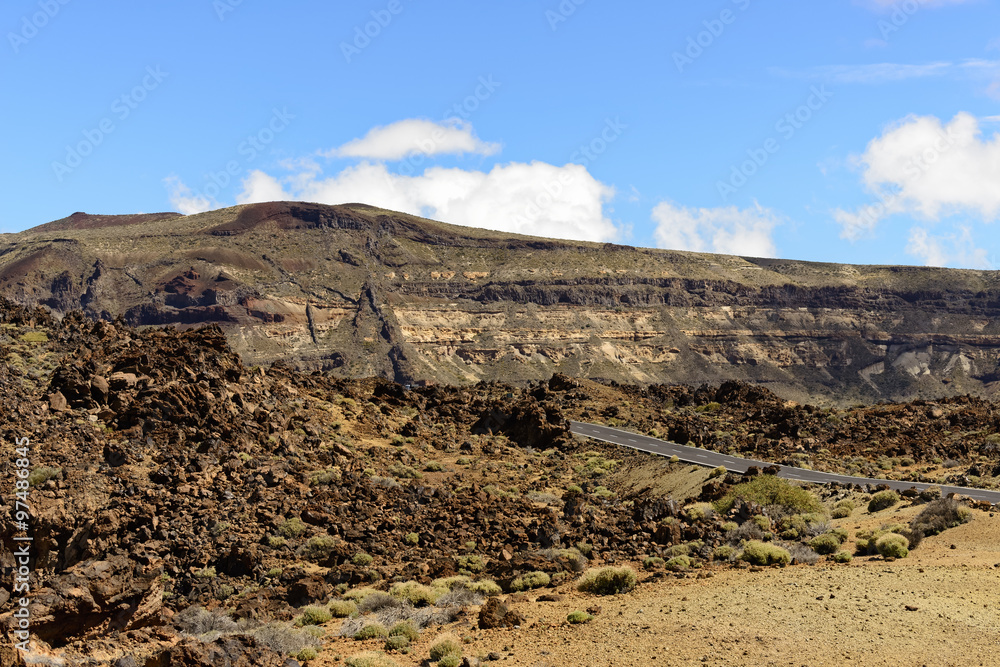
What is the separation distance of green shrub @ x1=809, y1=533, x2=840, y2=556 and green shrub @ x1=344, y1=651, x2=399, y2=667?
12.3 metres

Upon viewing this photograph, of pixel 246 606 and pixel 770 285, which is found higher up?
pixel 770 285

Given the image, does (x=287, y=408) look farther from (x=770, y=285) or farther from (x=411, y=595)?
(x=770, y=285)

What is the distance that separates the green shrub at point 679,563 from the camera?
23.1 metres

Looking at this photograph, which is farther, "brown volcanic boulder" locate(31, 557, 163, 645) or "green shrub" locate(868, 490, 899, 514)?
"green shrub" locate(868, 490, 899, 514)

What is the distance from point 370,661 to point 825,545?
12850 millimetres

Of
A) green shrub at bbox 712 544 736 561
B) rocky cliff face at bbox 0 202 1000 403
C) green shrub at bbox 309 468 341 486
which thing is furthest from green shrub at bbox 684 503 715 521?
rocky cliff face at bbox 0 202 1000 403

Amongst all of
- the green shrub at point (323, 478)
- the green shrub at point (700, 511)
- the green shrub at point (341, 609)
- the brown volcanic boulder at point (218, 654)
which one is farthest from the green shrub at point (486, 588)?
the green shrub at point (323, 478)

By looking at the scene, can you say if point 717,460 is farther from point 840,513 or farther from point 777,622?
point 777,622

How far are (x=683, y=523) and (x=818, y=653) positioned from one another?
13302mm

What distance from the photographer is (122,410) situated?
109 feet

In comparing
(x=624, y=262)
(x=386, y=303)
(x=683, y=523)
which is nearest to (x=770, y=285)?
(x=624, y=262)

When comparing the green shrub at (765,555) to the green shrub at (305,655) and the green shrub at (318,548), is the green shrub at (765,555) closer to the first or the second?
the green shrub at (305,655)

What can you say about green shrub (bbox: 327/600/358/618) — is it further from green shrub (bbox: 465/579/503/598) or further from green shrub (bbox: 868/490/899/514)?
green shrub (bbox: 868/490/899/514)

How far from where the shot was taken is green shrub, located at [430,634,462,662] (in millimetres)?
16891
